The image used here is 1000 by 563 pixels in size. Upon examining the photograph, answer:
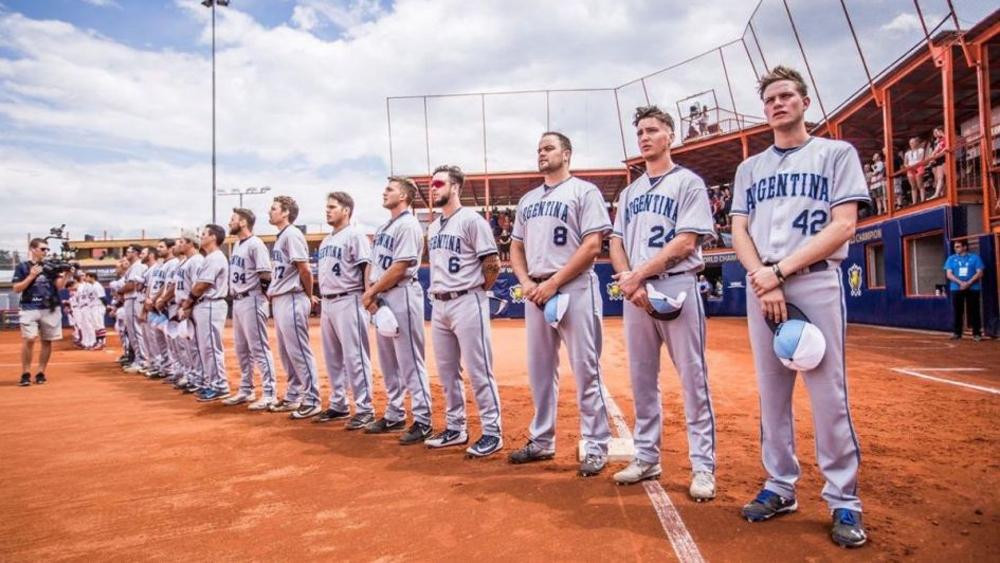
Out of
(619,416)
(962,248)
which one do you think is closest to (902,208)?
(962,248)

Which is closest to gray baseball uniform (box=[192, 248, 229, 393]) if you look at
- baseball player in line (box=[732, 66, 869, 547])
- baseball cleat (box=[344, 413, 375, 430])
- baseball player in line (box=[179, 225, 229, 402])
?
baseball player in line (box=[179, 225, 229, 402])

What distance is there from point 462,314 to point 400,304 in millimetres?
793

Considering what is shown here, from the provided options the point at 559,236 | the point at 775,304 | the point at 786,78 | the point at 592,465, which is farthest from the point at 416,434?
the point at 786,78

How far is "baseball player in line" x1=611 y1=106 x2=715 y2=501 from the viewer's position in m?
3.22

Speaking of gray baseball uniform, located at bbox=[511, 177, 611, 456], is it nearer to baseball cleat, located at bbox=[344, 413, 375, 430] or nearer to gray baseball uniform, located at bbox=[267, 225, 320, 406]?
baseball cleat, located at bbox=[344, 413, 375, 430]

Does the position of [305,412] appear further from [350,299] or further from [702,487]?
[702,487]

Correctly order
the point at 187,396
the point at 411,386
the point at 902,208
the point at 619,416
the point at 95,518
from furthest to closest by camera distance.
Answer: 1. the point at 902,208
2. the point at 187,396
3. the point at 619,416
4. the point at 411,386
5. the point at 95,518

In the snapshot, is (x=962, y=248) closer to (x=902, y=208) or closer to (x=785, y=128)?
(x=902, y=208)

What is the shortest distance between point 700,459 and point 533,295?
141cm

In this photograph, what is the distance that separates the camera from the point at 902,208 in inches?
555

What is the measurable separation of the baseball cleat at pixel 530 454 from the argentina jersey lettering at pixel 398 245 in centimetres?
183

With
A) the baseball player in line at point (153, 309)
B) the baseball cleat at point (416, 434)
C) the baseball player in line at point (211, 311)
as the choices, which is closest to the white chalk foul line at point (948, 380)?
the baseball cleat at point (416, 434)

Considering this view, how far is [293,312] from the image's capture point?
233 inches

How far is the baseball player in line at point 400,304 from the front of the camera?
482 centimetres
